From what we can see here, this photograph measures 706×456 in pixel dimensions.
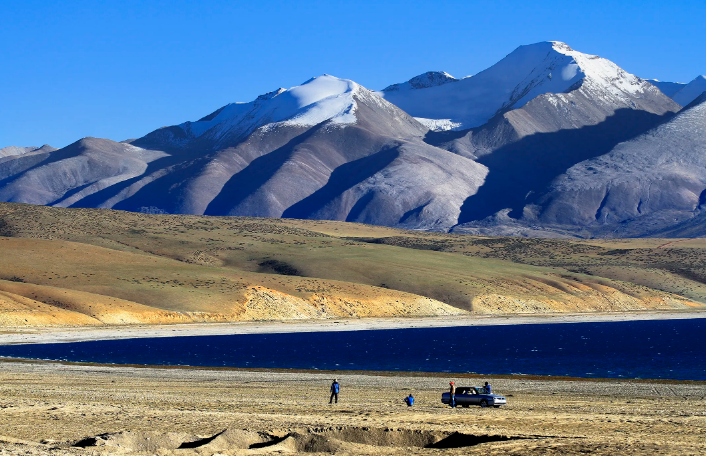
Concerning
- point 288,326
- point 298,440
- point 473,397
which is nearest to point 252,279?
point 288,326

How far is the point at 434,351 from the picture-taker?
9131cm

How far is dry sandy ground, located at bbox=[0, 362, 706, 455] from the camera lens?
2648cm

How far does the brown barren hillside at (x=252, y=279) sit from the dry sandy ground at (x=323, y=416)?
6098 cm

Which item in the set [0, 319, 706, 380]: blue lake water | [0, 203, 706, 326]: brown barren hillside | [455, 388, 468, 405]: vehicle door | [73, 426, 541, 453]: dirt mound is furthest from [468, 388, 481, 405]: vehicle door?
[0, 203, 706, 326]: brown barren hillside

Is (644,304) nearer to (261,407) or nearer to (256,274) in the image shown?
(256,274)

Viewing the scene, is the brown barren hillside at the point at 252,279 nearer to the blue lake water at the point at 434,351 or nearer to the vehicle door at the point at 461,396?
the blue lake water at the point at 434,351

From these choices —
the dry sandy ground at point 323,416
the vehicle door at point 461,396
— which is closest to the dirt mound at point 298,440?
the dry sandy ground at point 323,416

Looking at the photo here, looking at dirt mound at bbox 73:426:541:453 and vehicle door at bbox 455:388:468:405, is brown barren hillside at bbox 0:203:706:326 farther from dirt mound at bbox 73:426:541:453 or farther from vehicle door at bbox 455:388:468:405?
dirt mound at bbox 73:426:541:453

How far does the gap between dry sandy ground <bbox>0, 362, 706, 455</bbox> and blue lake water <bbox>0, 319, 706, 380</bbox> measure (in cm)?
1228

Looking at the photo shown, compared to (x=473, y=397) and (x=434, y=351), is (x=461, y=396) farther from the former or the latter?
(x=434, y=351)

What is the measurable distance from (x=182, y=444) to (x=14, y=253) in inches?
5139

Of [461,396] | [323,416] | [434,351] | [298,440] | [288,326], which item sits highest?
[298,440]

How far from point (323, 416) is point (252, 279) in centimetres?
Answer: 11141

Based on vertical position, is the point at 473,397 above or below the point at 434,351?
above
